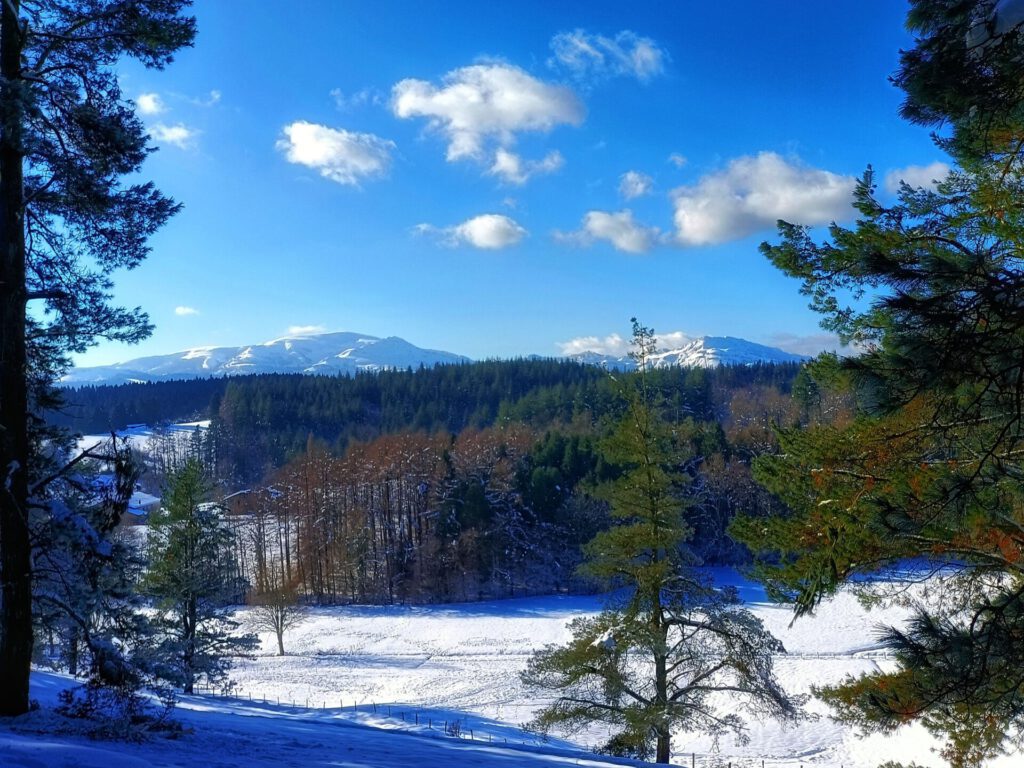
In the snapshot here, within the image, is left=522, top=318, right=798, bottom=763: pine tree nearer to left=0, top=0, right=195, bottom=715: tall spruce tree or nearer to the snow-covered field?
the snow-covered field

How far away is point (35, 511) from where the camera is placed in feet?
27.1

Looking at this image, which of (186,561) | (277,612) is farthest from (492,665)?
(186,561)

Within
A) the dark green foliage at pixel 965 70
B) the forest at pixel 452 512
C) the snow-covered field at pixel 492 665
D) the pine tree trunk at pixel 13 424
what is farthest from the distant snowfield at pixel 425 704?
the dark green foliage at pixel 965 70

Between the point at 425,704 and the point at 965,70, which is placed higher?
the point at 965,70

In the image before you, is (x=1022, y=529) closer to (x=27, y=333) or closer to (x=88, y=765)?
(x=88, y=765)

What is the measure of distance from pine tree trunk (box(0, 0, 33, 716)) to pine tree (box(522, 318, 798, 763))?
9408mm

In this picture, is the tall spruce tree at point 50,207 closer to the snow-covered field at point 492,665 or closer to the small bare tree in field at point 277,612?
the snow-covered field at point 492,665

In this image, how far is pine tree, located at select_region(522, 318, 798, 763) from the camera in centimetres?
1315

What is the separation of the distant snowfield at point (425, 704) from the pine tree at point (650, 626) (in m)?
1.42

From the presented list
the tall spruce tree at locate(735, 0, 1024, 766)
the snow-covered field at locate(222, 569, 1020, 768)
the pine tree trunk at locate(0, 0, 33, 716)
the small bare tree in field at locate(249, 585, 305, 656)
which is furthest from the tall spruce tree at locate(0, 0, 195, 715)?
the small bare tree in field at locate(249, 585, 305, 656)

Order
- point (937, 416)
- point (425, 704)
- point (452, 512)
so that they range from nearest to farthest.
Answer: point (937, 416) < point (425, 704) < point (452, 512)

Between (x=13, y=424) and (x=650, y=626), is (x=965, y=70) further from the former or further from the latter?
(x=650, y=626)

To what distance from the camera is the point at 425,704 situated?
2519cm

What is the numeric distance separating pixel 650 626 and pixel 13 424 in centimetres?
1103
